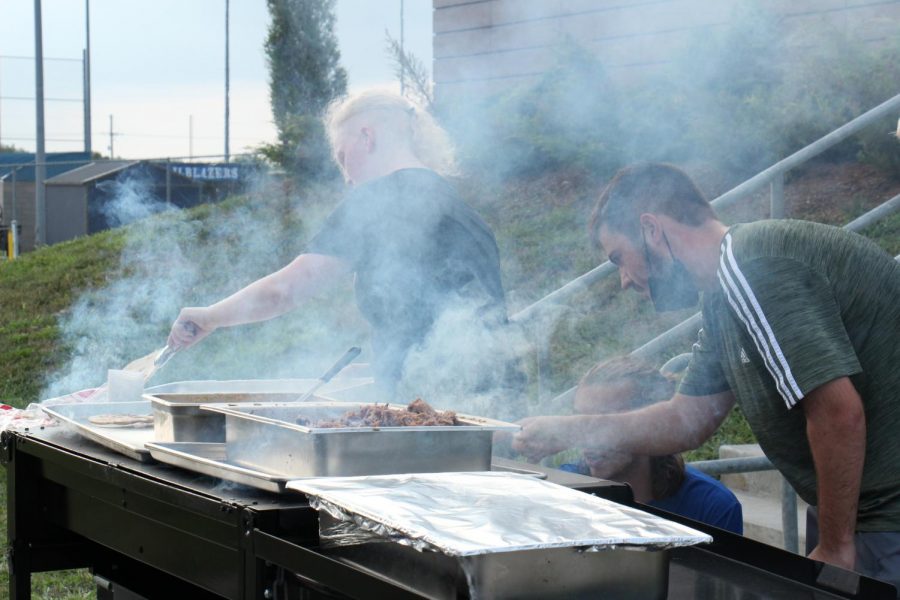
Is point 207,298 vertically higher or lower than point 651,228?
lower

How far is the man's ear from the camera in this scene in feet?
7.24

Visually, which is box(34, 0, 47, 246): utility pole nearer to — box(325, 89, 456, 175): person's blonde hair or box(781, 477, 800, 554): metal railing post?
box(325, 89, 456, 175): person's blonde hair

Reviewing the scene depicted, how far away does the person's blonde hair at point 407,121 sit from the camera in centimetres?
292

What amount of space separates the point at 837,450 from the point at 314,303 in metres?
5.17

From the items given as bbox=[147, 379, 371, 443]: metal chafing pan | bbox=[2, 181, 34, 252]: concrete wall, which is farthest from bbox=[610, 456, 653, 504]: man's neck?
bbox=[2, 181, 34, 252]: concrete wall

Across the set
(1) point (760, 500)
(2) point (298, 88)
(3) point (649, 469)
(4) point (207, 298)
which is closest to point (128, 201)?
(2) point (298, 88)

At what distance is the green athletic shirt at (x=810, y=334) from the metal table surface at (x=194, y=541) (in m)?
0.33

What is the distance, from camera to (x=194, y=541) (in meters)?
1.91

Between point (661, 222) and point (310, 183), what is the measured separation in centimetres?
669

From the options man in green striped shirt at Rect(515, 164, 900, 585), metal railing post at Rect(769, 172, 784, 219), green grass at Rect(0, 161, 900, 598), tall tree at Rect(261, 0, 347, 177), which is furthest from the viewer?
tall tree at Rect(261, 0, 347, 177)

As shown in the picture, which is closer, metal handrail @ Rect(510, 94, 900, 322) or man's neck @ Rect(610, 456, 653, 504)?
man's neck @ Rect(610, 456, 653, 504)

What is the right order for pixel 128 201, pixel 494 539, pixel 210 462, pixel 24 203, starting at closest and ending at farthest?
pixel 494 539
pixel 210 462
pixel 128 201
pixel 24 203

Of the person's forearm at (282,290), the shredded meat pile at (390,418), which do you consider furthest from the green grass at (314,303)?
the shredded meat pile at (390,418)

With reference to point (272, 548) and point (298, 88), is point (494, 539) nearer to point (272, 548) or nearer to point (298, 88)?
point (272, 548)
